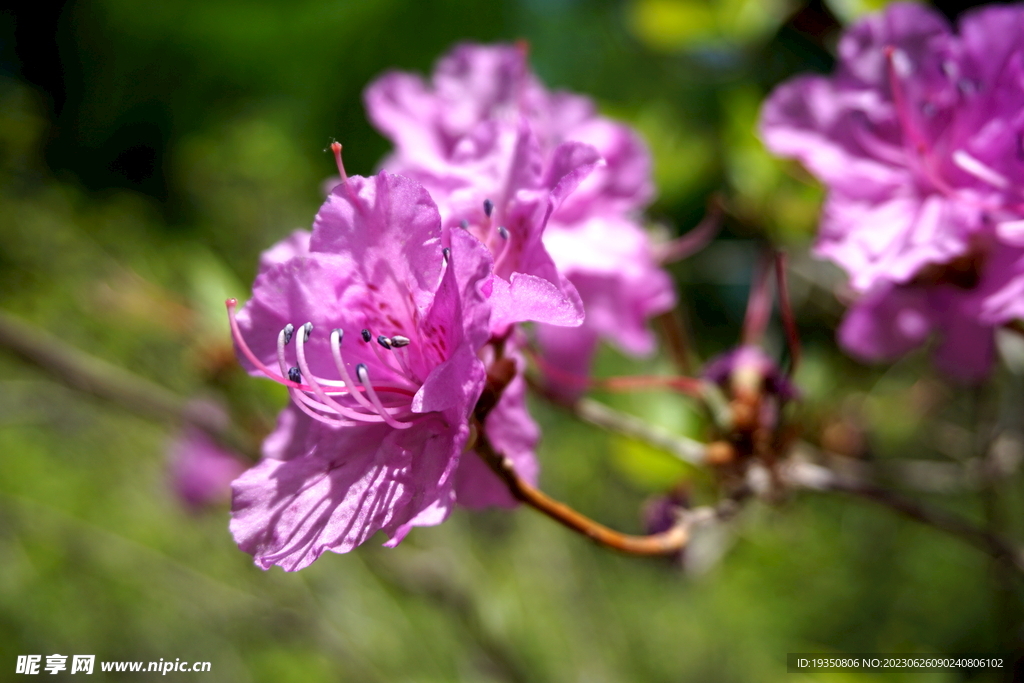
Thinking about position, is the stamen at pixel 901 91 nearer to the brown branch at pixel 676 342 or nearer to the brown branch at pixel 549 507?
the brown branch at pixel 676 342

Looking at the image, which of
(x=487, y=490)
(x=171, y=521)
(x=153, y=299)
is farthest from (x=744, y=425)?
(x=171, y=521)

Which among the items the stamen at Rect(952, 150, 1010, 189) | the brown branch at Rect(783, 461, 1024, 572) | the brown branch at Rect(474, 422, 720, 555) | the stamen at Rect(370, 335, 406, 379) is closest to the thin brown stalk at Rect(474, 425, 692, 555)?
the brown branch at Rect(474, 422, 720, 555)

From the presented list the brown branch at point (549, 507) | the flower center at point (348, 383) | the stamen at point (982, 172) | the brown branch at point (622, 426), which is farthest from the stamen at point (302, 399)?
the stamen at point (982, 172)

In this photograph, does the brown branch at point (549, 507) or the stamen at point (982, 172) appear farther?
the stamen at point (982, 172)

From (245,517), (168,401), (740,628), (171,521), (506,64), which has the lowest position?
(740,628)

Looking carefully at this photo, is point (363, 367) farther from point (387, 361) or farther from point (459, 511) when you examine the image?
point (459, 511)

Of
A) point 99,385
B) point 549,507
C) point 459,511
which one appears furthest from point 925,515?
point 459,511

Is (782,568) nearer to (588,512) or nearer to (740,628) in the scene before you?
(740,628)
